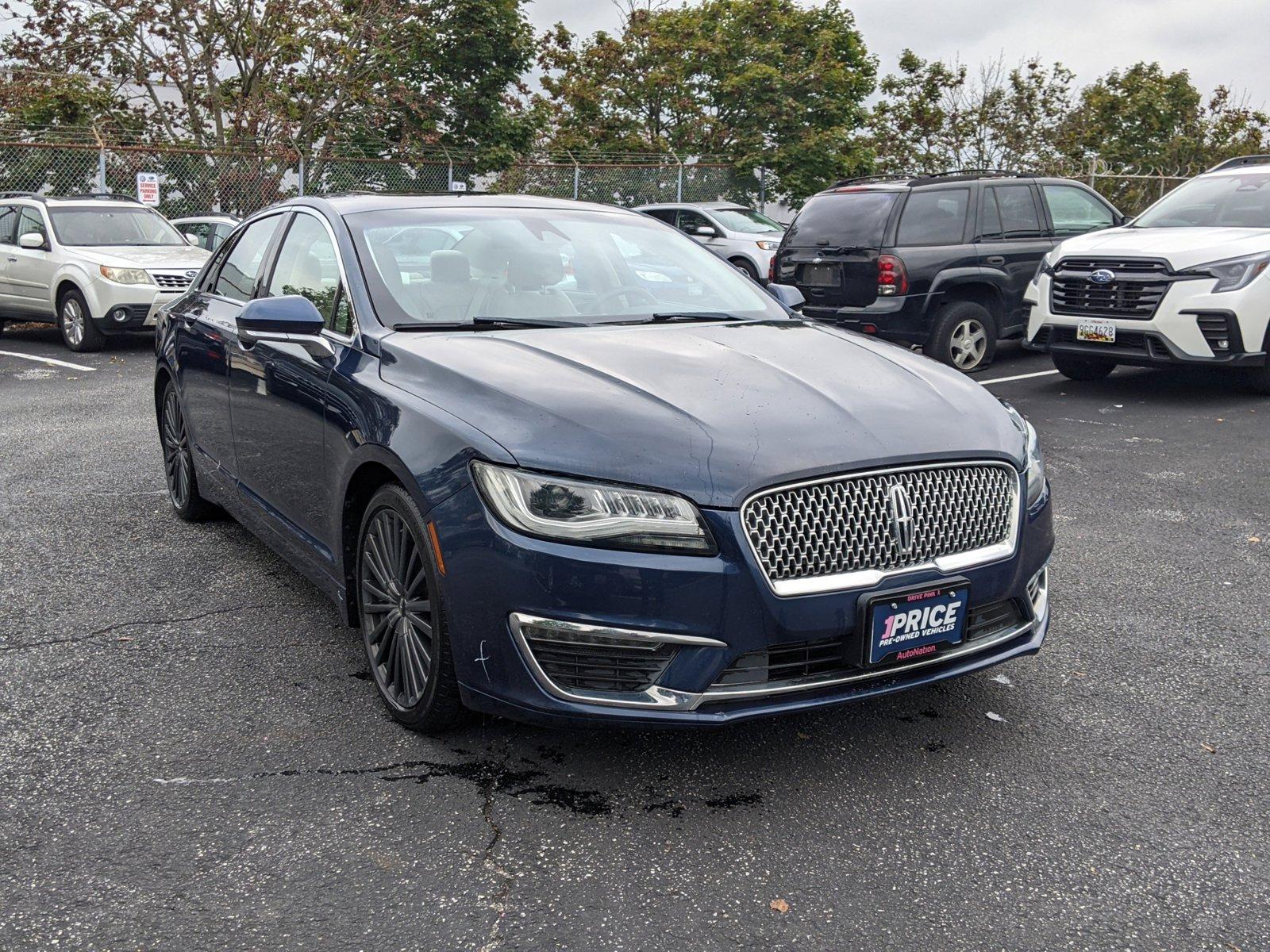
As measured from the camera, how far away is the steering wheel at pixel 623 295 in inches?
177

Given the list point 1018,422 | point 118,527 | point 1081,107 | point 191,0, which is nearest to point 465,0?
point 191,0

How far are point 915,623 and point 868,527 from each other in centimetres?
29

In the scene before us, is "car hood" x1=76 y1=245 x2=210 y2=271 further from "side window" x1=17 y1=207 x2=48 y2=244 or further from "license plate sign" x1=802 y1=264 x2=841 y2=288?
"license plate sign" x1=802 y1=264 x2=841 y2=288

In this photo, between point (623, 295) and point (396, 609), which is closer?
point (396, 609)

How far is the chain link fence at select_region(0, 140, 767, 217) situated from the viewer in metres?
18.7

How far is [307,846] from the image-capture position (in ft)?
9.96

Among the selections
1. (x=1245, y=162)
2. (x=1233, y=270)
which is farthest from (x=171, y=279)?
(x=1245, y=162)

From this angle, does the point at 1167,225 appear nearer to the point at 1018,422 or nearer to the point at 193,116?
the point at 1018,422

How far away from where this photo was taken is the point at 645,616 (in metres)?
3.07

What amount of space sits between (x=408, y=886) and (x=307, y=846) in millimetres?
333

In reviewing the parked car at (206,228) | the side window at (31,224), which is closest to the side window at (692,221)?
the parked car at (206,228)

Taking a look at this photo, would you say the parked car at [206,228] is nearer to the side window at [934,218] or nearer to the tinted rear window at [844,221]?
the tinted rear window at [844,221]

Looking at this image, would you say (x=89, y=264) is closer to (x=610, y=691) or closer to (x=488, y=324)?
(x=488, y=324)

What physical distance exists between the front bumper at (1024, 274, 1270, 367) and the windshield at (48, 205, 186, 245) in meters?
10.6
